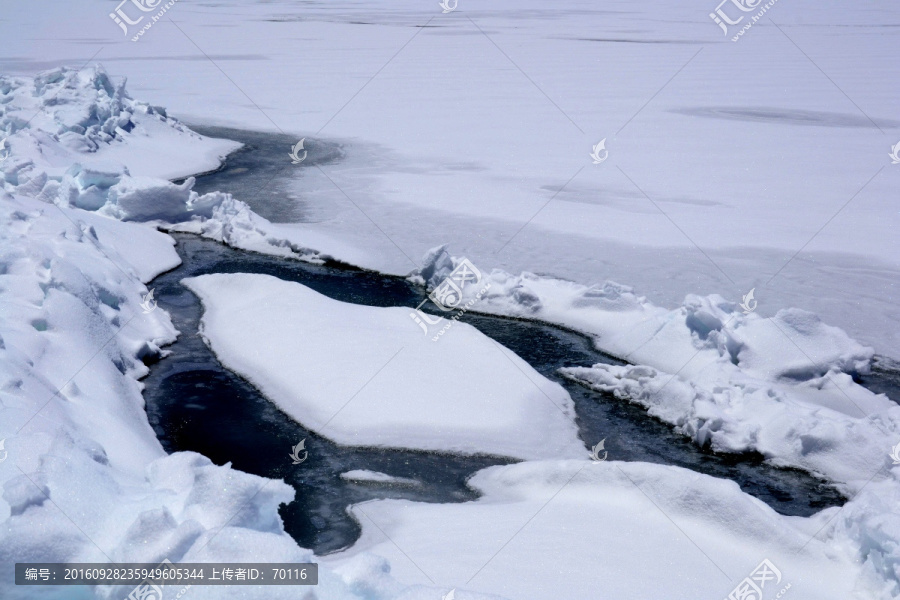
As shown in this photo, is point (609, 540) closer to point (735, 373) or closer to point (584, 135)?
point (735, 373)

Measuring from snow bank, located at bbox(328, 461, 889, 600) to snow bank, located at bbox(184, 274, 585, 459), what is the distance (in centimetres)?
79

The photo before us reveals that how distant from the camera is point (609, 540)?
4.23 m

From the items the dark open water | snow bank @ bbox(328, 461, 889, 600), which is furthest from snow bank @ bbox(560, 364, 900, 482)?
snow bank @ bbox(328, 461, 889, 600)

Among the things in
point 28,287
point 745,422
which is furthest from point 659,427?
point 28,287

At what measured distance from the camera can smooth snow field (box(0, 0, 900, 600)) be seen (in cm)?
380

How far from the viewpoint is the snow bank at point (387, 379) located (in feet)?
18.9

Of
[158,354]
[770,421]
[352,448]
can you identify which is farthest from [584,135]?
[352,448]

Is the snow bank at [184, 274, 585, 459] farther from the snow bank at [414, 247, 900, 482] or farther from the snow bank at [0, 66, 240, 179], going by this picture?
the snow bank at [0, 66, 240, 179]

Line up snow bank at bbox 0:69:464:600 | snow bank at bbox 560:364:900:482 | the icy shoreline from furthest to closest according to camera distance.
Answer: snow bank at bbox 560:364:900:482, the icy shoreline, snow bank at bbox 0:69:464:600

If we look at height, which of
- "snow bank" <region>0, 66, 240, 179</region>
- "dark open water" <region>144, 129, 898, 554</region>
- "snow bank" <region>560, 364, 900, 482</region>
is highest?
"snow bank" <region>560, 364, 900, 482</region>

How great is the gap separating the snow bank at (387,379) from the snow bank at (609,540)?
79 cm

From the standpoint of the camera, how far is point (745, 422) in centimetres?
604

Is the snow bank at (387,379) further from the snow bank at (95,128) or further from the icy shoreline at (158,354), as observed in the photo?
the snow bank at (95,128)

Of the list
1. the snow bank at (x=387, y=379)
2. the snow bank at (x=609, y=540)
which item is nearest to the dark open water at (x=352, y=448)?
the snow bank at (x=387, y=379)
